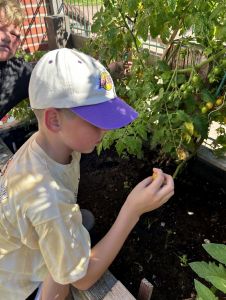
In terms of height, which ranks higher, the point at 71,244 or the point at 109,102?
the point at 109,102

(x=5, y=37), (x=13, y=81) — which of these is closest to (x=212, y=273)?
(x=5, y=37)

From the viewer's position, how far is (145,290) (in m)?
1.38

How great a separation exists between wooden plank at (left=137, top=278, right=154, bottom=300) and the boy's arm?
170mm

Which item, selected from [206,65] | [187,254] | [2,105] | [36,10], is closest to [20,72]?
[2,105]

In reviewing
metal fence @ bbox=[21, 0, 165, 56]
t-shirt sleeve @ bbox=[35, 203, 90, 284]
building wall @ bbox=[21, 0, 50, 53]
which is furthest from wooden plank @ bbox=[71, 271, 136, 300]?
building wall @ bbox=[21, 0, 50, 53]

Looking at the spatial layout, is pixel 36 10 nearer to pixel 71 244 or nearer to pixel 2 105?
pixel 2 105

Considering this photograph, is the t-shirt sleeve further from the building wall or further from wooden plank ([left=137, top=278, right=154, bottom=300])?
the building wall

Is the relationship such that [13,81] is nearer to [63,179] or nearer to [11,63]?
[11,63]

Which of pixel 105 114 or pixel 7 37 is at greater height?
pixel 105 114

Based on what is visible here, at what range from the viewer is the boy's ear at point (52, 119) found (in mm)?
1209

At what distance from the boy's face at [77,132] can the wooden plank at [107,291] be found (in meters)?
0.58

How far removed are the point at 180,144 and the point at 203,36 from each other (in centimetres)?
55

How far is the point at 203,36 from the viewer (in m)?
1.69

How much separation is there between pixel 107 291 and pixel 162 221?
68 centimetres
